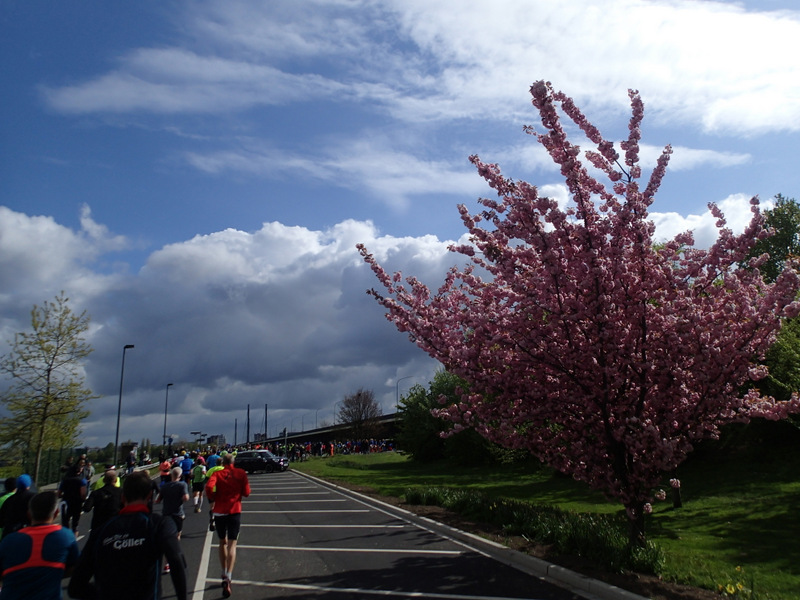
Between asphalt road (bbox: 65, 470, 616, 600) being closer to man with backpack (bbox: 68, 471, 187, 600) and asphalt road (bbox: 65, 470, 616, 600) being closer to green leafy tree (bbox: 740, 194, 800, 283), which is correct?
man with backpack (bbox: 68, 471, 187, 600)

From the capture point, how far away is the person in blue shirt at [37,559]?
13.8ft

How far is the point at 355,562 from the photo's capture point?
9.88 m

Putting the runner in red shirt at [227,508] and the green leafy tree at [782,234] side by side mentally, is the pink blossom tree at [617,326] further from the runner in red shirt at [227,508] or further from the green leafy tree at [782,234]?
the green leafy tree at [782,234]

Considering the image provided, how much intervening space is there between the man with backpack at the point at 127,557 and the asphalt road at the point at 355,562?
4.16 metres

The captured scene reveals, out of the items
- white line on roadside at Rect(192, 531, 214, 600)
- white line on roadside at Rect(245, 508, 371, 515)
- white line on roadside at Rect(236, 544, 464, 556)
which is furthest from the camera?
white line on roadside at Rect(245, 508, 371, 515)

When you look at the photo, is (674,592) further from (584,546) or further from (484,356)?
(484,356)

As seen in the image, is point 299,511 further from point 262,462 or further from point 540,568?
point 262,462

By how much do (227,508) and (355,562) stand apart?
8.42 ft

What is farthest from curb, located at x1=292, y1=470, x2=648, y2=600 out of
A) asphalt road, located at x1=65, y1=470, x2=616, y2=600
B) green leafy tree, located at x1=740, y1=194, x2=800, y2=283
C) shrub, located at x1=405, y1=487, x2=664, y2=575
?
green leafy tree, located at x1=740, y1=194, x2=800, y2=283

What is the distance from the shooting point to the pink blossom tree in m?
8.91

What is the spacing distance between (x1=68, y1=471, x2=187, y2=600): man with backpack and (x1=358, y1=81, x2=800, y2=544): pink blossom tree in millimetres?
6500

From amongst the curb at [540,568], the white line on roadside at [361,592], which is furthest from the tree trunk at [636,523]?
the white line on roadside at [361,592]

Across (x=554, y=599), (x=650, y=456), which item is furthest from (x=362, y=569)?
(x=650, y=456)

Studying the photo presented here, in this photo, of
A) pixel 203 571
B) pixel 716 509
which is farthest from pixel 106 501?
pixel 716 509
